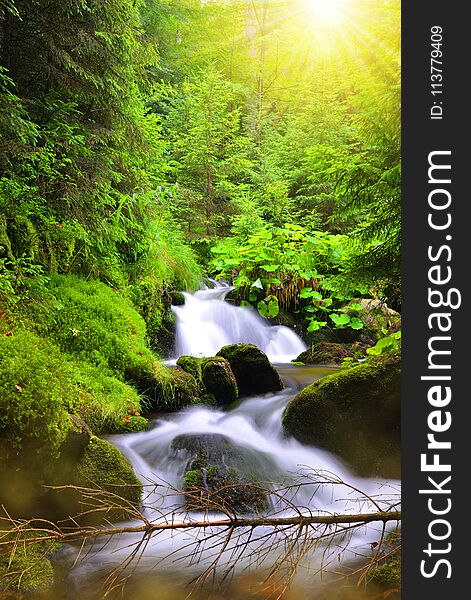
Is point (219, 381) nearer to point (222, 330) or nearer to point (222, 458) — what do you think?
point (222, 458)

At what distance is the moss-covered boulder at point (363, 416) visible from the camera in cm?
389

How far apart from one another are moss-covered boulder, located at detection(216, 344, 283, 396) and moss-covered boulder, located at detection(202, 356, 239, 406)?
0.89 feet

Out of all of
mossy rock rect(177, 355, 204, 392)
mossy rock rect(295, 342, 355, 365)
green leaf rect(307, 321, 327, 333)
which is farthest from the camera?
green leaf rect(307, 321, 327, 333)

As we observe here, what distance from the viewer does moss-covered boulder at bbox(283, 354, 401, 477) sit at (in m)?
3.89

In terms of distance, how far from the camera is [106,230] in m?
4.96

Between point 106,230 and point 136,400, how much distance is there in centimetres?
191

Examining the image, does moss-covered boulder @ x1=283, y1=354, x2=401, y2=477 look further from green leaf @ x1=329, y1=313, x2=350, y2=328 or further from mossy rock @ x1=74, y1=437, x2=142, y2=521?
green leaf @ x1=329, y1=313, x2=350, y2=328

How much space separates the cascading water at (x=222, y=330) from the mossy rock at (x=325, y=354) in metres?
0.37

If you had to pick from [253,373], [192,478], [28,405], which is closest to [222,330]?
[253,373]

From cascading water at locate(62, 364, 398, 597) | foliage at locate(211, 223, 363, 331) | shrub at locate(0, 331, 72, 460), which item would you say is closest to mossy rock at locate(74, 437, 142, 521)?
cascading water at locate(62, 364, 398, 597)

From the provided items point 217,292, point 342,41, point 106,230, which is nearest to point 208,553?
point 106,230

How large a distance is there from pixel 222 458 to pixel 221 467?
0.13 meters

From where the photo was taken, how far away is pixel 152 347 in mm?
7012

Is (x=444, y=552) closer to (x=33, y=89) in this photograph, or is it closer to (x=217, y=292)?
(x=33, y=89)
